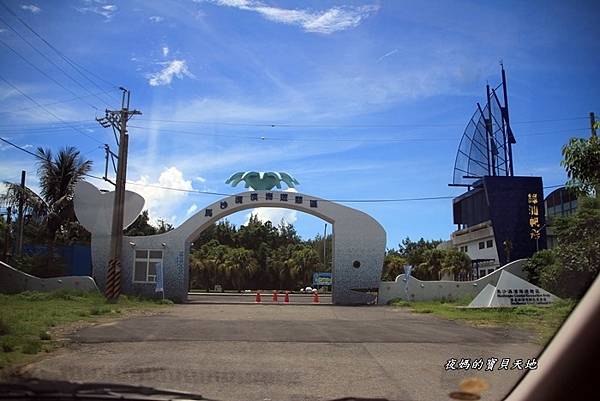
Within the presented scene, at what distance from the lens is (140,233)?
41625 mm

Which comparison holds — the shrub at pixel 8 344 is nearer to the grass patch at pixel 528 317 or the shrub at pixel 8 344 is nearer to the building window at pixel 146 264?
the grass patch at pixel 528 317

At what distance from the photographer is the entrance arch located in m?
27.7

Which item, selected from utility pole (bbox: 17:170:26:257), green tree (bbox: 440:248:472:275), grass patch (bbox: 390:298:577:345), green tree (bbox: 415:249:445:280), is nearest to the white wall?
grass patch (bbox: 390:298:577:345)

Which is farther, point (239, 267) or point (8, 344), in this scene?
point (239, 267)

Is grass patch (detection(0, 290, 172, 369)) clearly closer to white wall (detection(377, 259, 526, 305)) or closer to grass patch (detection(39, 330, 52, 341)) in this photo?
grass patch (detection(39, 330, 52, 341))

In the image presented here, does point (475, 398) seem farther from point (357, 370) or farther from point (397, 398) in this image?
point (357, 370)

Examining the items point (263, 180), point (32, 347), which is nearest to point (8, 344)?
point (32, 347)

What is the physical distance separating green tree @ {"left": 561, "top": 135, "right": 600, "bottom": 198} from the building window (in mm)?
23550

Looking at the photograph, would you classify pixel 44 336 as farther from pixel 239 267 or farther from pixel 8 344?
pixel 239 267

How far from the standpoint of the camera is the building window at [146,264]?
27.7m

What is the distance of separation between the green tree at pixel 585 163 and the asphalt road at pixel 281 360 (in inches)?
81.2

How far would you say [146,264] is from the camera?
2786cm

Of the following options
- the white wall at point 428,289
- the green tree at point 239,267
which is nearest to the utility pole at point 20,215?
the white wall at point 428,289

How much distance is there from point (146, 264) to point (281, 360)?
70.4 ft
